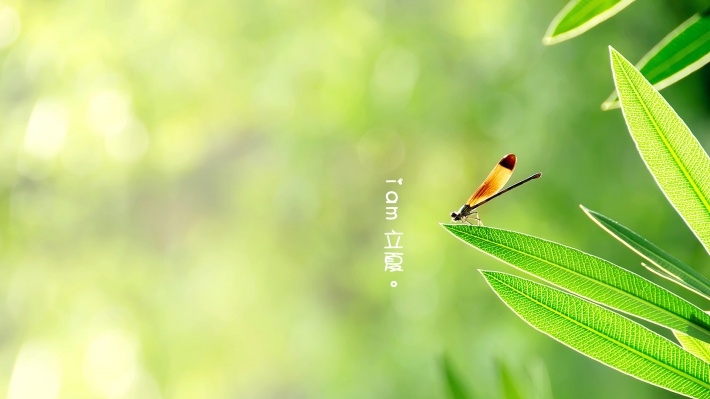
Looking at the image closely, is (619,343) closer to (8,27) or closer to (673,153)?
(673,153)

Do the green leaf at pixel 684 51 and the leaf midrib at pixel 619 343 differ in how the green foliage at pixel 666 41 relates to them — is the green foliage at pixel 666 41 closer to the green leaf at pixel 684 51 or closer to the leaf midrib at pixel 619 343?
the green leaf at pixel 684 51

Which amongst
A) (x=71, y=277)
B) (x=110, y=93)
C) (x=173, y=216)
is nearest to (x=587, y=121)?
(x=173, y=216)

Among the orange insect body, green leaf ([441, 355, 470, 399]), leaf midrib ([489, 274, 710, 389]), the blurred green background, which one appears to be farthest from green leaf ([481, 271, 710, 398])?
the blurred green background

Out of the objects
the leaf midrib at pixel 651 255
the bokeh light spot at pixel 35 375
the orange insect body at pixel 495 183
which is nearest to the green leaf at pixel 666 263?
the leaf midrib at pixel 651 255

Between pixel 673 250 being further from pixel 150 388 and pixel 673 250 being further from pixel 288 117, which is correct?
pixel 150 388

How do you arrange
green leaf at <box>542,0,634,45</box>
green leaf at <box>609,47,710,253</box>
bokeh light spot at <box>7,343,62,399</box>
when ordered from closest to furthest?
green leaf at <box>609,47,710,253</box> < green leaf at <box>542,0,634,45</box> < bokeh light spot at <box>7,343,62,399</box>

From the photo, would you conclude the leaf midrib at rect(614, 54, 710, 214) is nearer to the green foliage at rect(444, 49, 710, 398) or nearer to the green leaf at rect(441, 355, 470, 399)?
the green foliage at rect(444, 49, 710, 398)

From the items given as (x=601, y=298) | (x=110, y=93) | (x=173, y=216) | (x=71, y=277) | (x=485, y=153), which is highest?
(x=110, y=93)

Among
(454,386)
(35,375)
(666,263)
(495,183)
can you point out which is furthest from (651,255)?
(35,375)

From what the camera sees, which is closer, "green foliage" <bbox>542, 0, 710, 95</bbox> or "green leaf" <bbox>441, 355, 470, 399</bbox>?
"green foliage" <bbox>542, 0, 710, 95</bbox>
